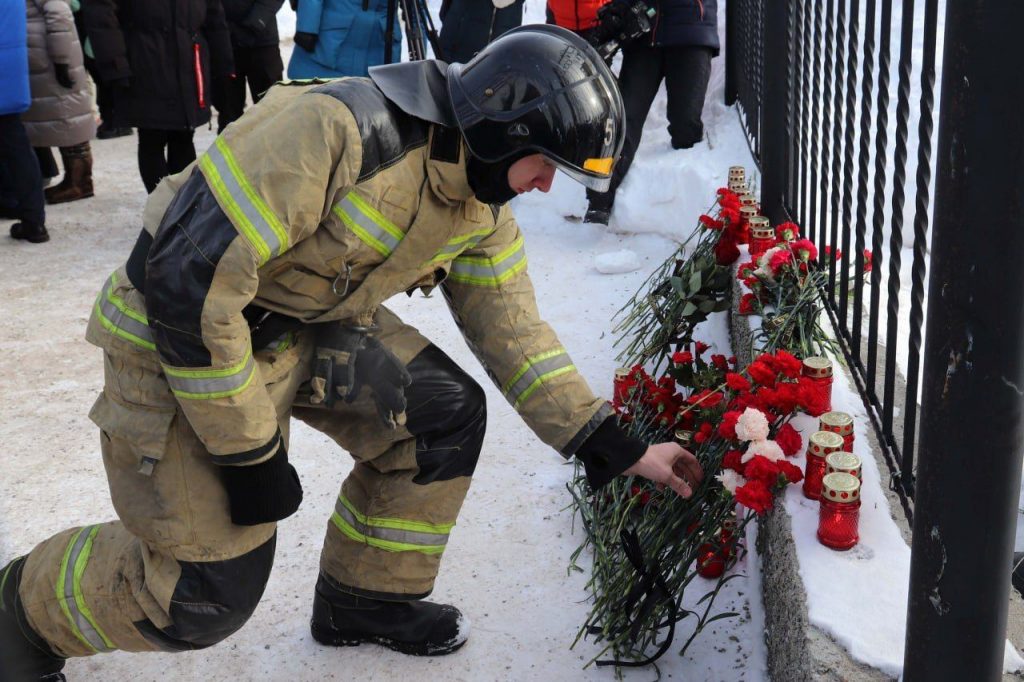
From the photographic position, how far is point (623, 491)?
3.12m

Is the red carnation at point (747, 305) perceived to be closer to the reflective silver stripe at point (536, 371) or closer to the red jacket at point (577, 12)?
the reflective silver stripe at point (536, 371)

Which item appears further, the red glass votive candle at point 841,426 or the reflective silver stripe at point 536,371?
the reflective silver stripe at point 536,371

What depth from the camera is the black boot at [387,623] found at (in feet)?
9.57

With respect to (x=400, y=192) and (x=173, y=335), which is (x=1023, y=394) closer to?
(x=400, y=192)

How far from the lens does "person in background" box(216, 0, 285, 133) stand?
23.4 feet

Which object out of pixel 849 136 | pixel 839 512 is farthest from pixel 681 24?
pixel 839 512

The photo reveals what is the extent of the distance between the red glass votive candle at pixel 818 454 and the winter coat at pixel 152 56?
4668mm

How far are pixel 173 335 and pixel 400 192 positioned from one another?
0.54 metres

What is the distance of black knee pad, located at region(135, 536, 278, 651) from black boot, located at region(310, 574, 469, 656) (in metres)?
0.37

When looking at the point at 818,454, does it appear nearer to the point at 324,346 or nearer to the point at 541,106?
the point at 541,106

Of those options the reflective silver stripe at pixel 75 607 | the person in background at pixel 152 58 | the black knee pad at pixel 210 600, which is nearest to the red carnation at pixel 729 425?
the black knee pad at pixel 210 600

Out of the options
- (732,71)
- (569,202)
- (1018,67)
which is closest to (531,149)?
(1018,67)

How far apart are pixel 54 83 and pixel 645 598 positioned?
5.35 metres

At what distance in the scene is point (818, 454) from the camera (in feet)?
8.12
